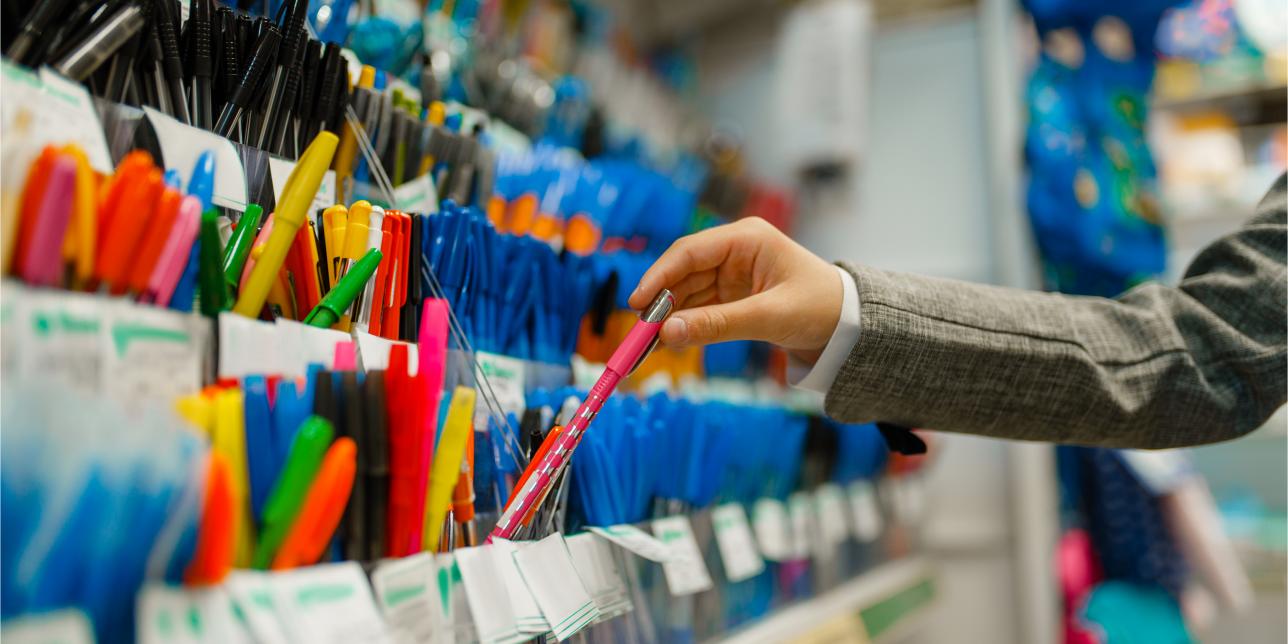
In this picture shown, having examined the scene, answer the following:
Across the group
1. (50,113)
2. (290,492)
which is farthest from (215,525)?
(50,113)

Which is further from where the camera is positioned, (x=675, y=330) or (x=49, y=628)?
(x=675, y=330)

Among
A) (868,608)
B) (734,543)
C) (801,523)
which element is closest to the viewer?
(734,543)

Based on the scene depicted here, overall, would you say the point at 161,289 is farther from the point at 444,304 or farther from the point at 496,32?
the point at 496,32

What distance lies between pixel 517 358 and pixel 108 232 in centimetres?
34

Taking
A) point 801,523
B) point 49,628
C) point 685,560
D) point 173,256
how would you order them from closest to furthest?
point 49,628
point 173,256
point 685,560
point 801,523

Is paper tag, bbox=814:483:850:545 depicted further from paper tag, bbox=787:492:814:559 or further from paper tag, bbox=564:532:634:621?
paper tag, bbox=564:532:634:621

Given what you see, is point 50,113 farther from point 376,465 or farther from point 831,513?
point 831,513

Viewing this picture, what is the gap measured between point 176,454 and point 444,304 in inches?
8.7

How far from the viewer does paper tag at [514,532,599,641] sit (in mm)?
476

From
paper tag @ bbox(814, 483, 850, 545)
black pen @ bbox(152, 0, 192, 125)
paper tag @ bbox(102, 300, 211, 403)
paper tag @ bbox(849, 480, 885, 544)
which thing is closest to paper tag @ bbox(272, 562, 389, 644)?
paper tag @ bbox(102, 300, 211, 403)

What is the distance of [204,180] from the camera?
0.48m

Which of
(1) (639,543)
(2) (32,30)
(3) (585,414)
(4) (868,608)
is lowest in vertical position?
(4) (868,608)

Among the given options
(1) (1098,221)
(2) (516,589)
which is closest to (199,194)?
A: (2) (516,589)

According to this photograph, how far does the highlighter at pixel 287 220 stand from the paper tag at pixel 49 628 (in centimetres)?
19
